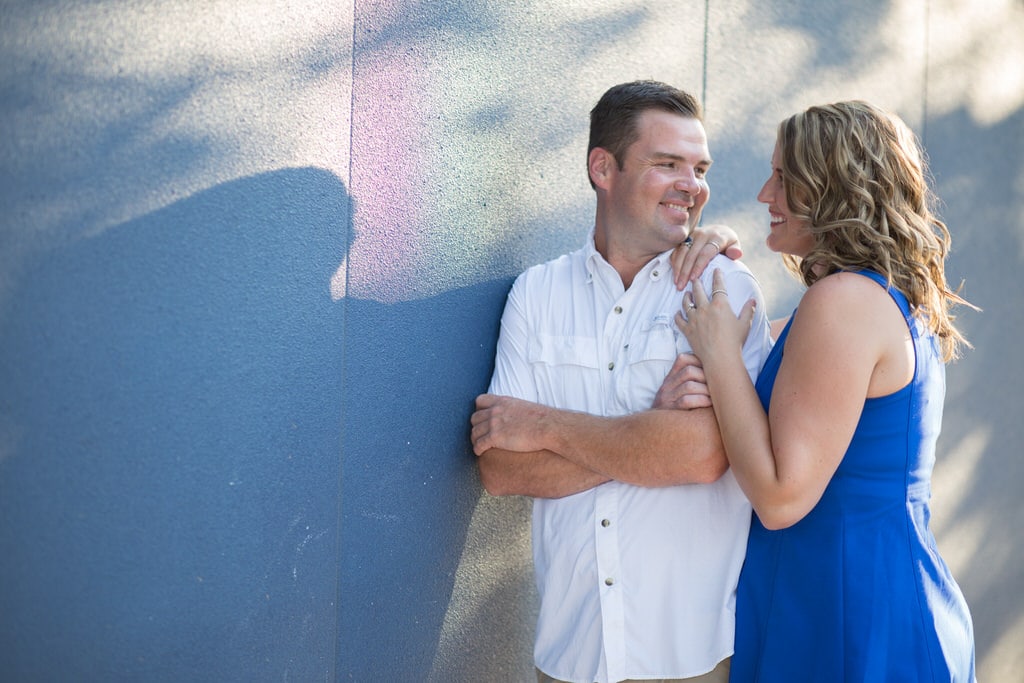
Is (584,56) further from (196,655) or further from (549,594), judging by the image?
(196,655)

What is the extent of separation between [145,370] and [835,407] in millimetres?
1322

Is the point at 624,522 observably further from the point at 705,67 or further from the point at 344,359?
the point at 705,67

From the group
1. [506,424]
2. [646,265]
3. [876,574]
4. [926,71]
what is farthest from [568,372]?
[926,71]

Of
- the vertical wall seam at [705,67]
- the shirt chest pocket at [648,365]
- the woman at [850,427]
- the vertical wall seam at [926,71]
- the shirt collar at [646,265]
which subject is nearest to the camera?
the woman at [850,427]

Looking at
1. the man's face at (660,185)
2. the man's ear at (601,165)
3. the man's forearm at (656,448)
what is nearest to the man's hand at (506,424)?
the man's forearm at (656,448)

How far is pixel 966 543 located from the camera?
4.66m

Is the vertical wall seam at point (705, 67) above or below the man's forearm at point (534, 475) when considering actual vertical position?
above

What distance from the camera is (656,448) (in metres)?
2.38

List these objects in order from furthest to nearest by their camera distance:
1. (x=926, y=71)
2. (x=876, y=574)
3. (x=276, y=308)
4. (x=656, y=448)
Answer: (x=926, y=71)
(x=656, y=448)
(x=876, y=574)
(x=276, y=308)

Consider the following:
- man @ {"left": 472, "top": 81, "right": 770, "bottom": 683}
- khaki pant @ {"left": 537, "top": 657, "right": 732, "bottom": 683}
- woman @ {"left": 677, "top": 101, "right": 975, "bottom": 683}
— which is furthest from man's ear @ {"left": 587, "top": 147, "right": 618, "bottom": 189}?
khaki pant @ {"left": 537, "top": 657, "right": 732, "bottom": 683}

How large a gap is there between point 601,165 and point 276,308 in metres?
1.11

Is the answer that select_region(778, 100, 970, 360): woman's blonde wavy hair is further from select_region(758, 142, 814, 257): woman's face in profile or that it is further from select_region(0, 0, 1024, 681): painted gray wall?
select_region(0, 0, 1024, 681): painted gray wall

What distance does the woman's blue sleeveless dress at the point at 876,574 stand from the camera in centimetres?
226

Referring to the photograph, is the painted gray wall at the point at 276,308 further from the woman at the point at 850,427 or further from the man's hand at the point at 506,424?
the woman at the point at 850,427
